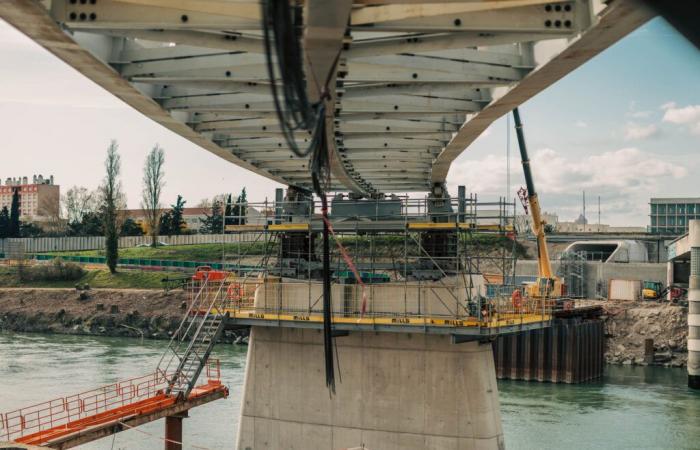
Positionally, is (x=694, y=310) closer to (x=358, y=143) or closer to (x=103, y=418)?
(x=358, y=143)

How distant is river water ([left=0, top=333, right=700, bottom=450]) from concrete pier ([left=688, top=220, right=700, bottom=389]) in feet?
4.16

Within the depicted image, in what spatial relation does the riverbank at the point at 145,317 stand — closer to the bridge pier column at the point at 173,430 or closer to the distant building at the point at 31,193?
the bridge pier column at the point at 173,430

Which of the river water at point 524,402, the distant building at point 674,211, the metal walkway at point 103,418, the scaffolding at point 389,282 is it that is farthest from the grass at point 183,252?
the metal walkway at point 103,418

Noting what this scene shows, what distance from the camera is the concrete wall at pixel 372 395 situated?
21859 millimetres

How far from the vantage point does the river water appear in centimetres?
3020

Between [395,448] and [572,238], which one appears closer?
[395,448]

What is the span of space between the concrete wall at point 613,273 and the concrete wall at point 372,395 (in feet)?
156

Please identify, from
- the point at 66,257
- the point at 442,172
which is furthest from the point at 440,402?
the point at 66,257

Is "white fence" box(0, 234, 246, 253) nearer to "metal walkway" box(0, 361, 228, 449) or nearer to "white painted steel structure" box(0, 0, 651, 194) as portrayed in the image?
"metal walkway" box(0, 361, 228, 449)

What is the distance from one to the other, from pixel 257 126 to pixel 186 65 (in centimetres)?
522

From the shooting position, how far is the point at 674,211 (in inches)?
3504

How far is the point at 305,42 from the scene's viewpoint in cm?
785

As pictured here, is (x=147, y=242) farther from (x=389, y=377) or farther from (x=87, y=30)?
(x=87, y=30)

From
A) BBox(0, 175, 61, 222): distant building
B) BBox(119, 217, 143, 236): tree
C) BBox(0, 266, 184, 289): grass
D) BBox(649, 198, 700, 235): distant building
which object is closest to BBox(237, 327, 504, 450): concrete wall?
BBox(0, 266, 184, 289): grass
